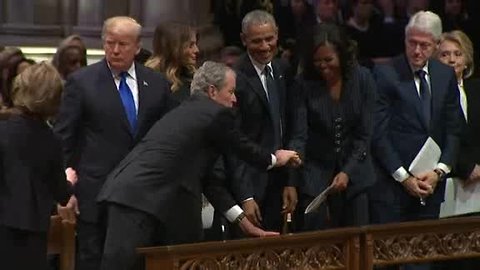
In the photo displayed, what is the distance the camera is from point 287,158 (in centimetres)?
681

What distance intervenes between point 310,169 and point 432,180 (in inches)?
27.9

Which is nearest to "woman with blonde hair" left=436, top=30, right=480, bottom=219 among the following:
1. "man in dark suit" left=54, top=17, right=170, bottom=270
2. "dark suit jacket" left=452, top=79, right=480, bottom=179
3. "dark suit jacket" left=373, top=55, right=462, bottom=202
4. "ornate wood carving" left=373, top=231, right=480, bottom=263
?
"dark suit jacket" left=452, top=79, right=480, bottom=179

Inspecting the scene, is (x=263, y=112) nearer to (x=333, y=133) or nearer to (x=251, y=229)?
(x=333, y=133)

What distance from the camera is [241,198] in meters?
6.76

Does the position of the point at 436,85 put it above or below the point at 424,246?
above

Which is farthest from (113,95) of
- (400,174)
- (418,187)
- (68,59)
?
→ (418,187)

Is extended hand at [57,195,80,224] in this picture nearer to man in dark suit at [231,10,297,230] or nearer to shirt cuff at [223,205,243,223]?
shirt cuff at [223,205,243,223]

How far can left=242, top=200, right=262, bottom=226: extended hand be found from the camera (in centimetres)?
669

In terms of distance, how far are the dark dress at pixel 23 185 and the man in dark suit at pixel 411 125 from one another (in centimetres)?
211

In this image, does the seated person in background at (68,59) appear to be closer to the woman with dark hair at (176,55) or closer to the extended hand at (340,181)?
the woman with dark hair at (176,55)

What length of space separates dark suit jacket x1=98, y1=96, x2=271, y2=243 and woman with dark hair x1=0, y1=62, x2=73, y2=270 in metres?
0.31

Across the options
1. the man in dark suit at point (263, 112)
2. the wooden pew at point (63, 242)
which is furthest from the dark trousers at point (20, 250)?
the man in dark suit at point (263, 112)

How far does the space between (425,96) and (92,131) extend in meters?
1.98

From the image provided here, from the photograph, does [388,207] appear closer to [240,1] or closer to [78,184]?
[78,184]
